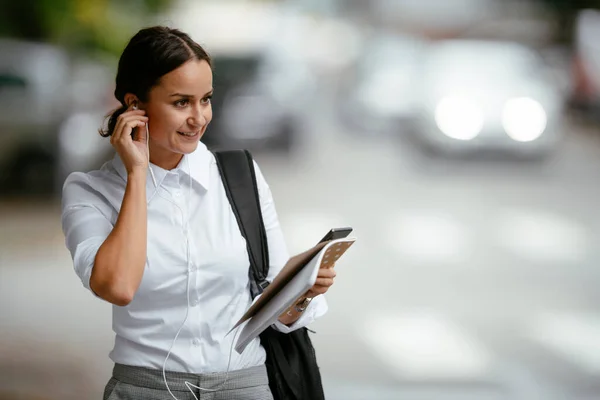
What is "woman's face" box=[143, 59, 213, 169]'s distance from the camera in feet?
7.43

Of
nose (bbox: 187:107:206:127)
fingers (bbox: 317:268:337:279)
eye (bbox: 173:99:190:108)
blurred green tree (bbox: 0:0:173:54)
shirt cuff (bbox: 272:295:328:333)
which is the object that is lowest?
shirt cuff (bbox: 272:295:328:333)

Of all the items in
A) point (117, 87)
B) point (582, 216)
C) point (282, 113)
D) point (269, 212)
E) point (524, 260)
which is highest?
point (282, 113)

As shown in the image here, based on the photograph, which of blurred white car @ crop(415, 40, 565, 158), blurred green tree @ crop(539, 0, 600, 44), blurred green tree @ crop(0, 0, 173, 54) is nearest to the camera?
blurred green tree @ crop(0, 0, 173, 54)

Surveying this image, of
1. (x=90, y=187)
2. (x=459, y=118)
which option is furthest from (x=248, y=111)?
(x=90, y=187)

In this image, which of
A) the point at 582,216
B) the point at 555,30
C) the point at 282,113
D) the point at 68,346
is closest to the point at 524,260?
the point at 582,216

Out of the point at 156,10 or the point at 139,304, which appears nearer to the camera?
the point at 139,304

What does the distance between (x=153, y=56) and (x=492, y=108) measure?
14.4 meters

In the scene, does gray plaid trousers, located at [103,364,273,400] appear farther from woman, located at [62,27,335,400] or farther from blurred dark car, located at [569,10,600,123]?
blurred dark car, located at [569,10,600,123]

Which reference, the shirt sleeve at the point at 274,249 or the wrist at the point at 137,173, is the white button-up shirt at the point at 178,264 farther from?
the wrist at the point at 137,173

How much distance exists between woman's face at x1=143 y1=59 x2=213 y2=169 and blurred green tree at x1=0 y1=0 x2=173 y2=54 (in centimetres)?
1070

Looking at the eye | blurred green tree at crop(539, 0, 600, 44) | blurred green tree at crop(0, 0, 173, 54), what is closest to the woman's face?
the eye

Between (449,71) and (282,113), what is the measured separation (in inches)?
130

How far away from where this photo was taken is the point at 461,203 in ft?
41.8

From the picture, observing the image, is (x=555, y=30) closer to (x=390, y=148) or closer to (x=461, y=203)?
(x=390, y=148)
